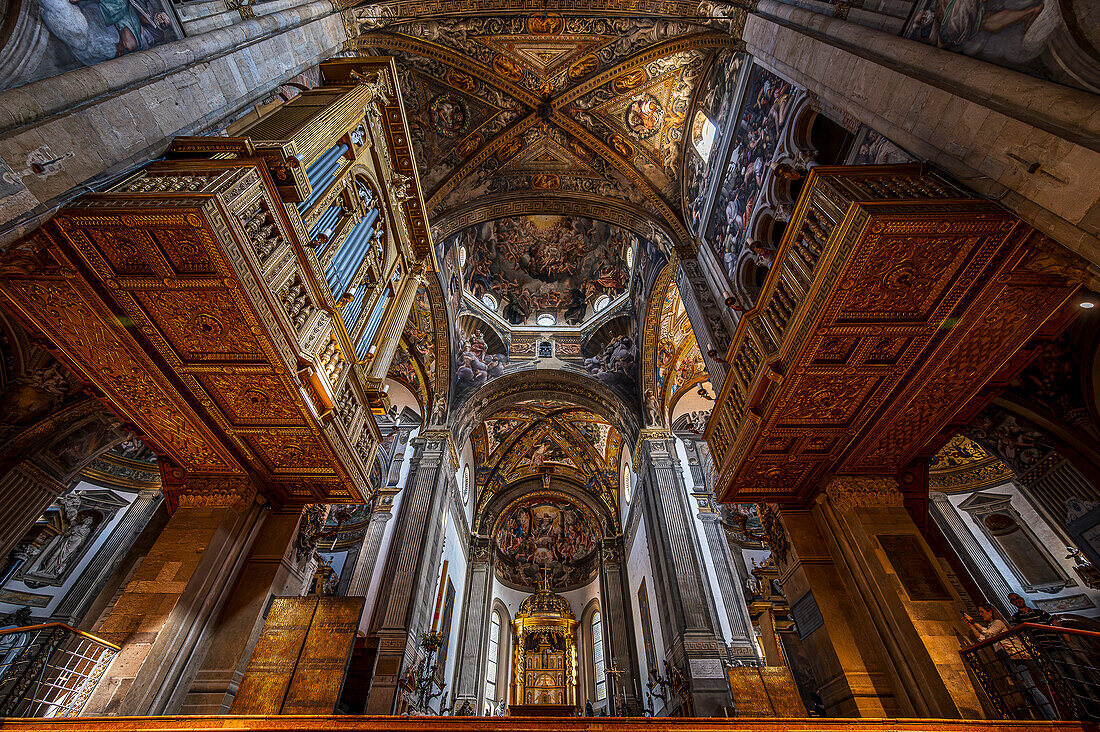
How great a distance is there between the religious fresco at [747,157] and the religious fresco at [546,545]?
19132 millimetres

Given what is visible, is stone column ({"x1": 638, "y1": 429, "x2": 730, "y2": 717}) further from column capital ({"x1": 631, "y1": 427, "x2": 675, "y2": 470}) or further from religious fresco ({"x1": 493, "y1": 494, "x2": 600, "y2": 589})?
religious fresco ({"x1": 493, "y1": 494, "x2": 600, "y2": 589})

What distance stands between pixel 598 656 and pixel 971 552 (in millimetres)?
16821

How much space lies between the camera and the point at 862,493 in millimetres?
7543

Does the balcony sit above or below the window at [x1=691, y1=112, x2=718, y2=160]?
below

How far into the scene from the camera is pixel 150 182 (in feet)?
13.8

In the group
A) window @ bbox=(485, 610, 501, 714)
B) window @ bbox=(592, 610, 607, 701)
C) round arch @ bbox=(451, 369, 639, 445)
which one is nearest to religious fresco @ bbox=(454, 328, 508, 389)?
round arch @ bbox=(451, 369, 639, 445)

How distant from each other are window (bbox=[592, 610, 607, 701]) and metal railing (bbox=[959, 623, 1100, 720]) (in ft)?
62.0

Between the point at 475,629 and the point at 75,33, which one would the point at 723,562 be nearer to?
the point at 475,629

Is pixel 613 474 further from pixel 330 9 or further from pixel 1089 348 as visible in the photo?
pixel 330 9

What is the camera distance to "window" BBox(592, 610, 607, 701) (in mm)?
21514

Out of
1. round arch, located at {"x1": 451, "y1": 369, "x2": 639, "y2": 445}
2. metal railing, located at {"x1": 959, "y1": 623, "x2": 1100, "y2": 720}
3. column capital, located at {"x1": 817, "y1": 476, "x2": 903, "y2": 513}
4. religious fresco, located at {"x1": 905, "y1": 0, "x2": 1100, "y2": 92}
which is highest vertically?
round arch, located at {"x1": 451, "y1": 369, "x2": 639, "y2": 445}

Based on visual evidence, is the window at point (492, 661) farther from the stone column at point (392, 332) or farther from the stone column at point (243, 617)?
the stone column at point (392, 332)

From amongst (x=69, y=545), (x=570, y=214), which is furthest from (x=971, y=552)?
(x=69, y=545)

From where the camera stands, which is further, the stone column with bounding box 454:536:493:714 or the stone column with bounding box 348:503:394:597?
the stone column with bounding box 454:536:493:714
